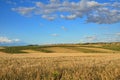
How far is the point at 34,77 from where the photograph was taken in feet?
25.6

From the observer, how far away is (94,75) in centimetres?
829

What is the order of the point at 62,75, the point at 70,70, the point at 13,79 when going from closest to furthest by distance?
the point at 13,79
the point at 62,75
the point at 70,70

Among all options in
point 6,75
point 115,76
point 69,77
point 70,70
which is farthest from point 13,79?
point 115,76

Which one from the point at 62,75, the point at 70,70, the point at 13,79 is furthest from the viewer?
the point at 70,70

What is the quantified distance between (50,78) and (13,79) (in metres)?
1.04

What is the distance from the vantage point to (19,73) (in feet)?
27.0

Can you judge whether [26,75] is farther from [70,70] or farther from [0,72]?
[70,70]

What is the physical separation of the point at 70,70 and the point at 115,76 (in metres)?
1.71

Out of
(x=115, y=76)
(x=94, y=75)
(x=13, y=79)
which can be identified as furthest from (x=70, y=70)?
(x=13, y=79)

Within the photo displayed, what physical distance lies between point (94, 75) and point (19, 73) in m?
2.30

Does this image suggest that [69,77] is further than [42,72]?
No

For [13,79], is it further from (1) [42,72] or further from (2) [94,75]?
(2) [94,75]

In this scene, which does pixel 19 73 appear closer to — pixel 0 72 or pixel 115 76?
pixel 0 72

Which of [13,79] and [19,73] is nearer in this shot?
A: [13,79]
